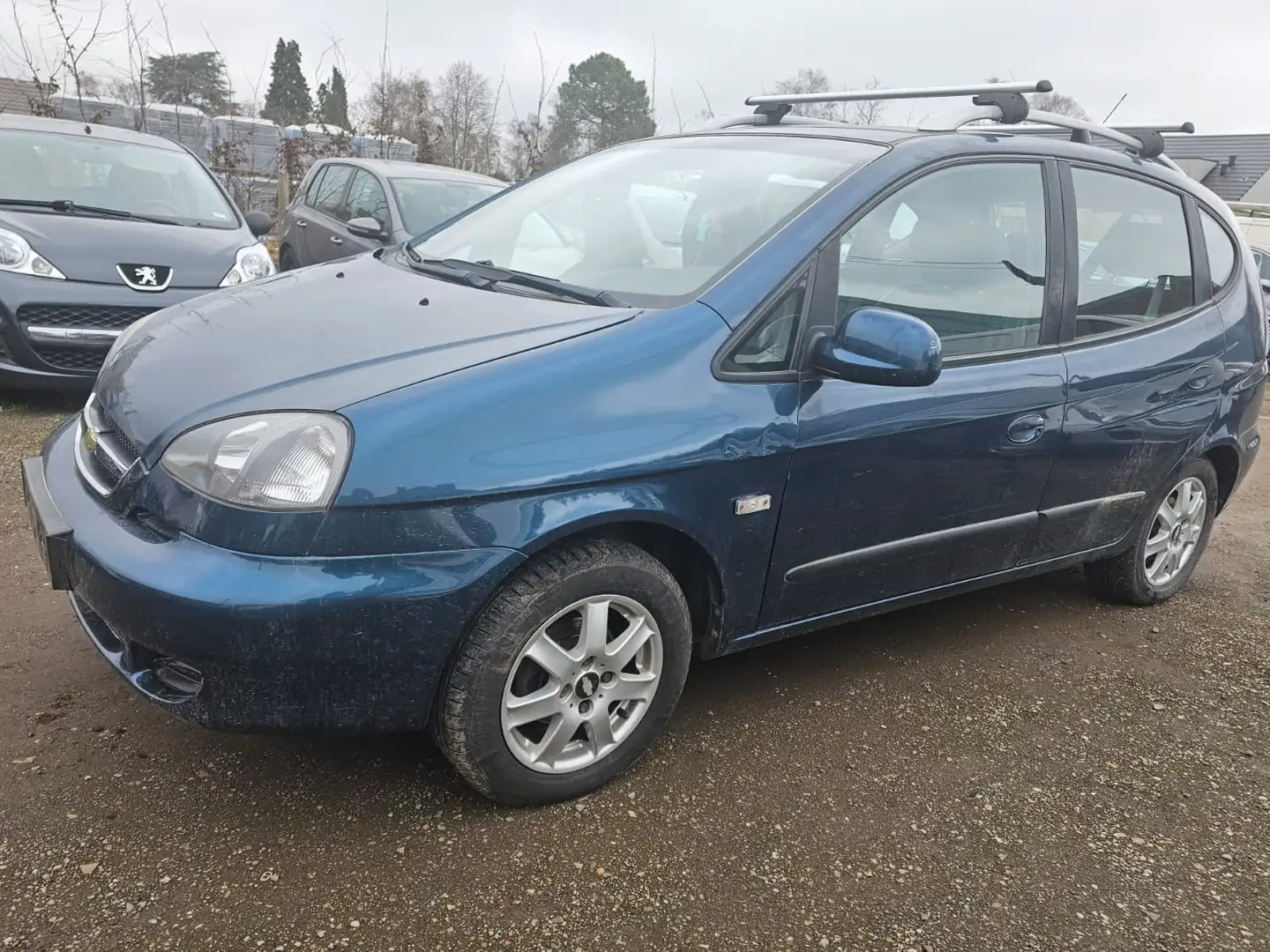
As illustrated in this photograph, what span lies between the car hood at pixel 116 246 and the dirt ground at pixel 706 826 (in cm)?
251

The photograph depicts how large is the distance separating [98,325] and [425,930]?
431cm

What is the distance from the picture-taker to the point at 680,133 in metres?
3.55

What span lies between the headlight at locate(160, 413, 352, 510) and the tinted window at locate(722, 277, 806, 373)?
0.97m

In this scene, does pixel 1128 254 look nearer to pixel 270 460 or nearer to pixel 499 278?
pixel 499 278

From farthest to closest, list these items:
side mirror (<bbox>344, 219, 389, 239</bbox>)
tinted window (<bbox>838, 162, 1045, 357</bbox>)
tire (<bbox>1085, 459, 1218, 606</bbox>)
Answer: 1. side mirror (<bbox>344, 219, 389, 239</bbox>)
2. tire (<bbox>1085, 459, 1218, 606</bbox>)
3. tinted window (<bbox>838, 162, 1045, 357</bbox>)

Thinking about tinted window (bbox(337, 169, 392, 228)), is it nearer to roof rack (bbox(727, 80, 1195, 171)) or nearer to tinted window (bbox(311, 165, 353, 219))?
tinted window (bbox(311, 165, 353, 219))

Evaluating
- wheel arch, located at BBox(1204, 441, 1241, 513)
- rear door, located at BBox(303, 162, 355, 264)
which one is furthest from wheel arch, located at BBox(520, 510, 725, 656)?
rear door, located at BBox(303, 162, 355, 264)

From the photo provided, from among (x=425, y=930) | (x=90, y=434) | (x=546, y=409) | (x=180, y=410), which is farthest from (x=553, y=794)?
(x=90, y=434)

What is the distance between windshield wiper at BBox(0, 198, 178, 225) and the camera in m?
5.53

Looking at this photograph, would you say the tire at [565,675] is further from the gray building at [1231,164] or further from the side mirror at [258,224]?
the gray building at [1231,164]

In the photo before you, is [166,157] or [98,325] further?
[166,157]

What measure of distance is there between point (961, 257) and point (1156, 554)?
5.79 ft

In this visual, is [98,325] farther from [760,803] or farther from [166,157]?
[760,803]

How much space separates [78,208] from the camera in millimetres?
5676
